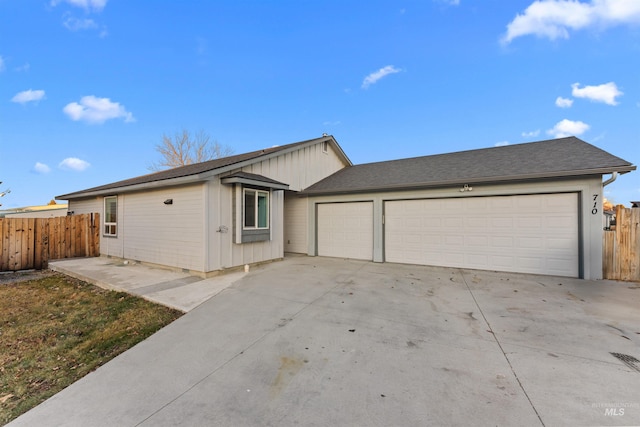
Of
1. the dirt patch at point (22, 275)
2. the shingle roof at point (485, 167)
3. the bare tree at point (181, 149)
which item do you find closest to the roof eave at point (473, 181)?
the shingle roof at point (485, 167)

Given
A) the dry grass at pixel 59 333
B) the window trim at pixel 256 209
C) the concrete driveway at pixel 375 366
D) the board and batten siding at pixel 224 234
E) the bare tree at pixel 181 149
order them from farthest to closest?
1. the bare tree at pixel 181 149
2. the window trim at pixel 256 209
3. the board and batten siding at pixel 224 234
4. the dry grass at pixel 59 333
5. the concrete driveway at pixel 375 366

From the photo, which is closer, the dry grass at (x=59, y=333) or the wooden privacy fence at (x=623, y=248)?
the dry grass at (x=59, y=333)

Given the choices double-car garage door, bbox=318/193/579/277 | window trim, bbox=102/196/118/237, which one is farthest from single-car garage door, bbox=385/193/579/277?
window trim, bbox=102/196/118/237

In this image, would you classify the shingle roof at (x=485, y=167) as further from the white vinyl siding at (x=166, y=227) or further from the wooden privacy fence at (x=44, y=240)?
the wooden privacy fence at (x=44, y=240)

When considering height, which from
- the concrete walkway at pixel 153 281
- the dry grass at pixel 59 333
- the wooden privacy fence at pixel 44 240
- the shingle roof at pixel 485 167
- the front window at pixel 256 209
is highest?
the shingle roof at pixel 485 167

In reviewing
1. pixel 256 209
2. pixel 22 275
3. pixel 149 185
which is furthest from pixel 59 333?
pixel 22 275

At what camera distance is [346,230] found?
9.64 metres

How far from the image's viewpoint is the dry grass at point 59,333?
2.62 meters

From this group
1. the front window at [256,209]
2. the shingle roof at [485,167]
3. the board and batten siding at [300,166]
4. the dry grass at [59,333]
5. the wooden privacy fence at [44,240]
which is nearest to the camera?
the dry grass at [59,333]

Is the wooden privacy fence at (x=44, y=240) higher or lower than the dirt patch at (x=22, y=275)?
higher

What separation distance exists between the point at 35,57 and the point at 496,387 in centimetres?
1517

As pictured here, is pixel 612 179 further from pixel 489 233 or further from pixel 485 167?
pixel 489 233

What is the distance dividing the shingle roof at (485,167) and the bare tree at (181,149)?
16547 mm

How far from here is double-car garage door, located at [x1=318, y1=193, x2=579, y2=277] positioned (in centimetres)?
659
